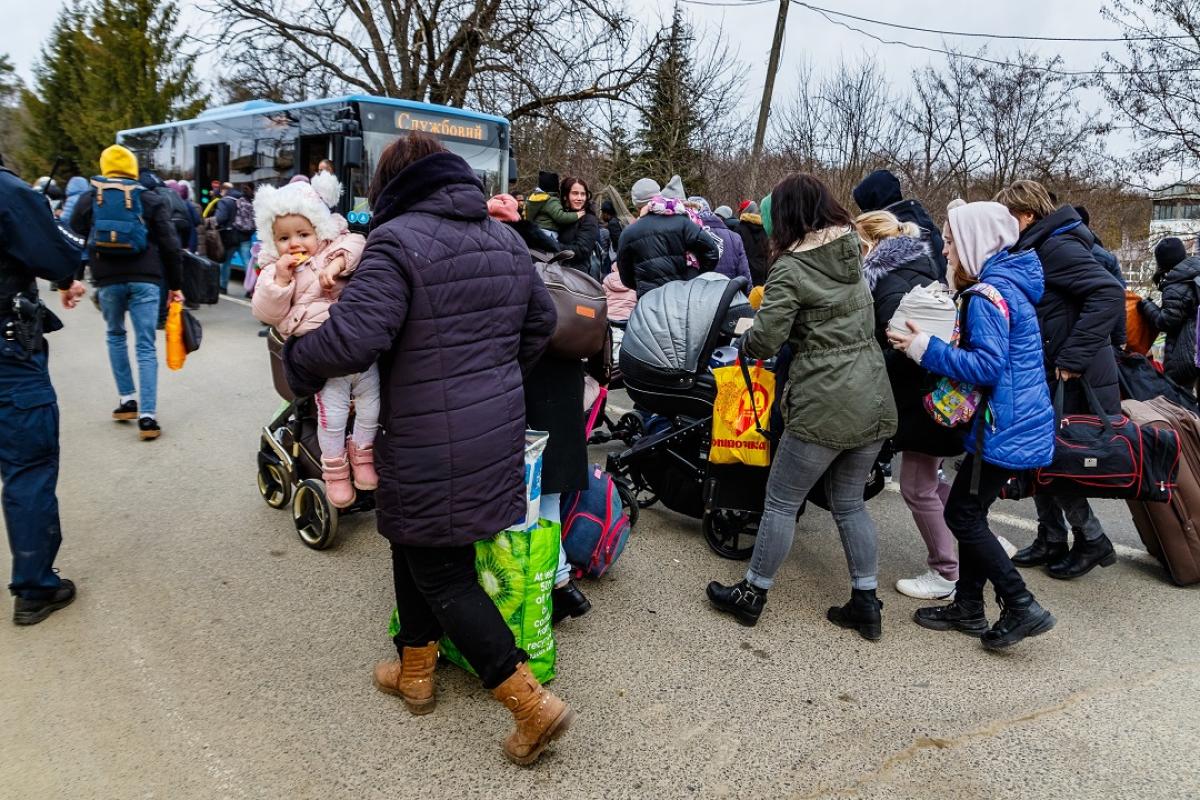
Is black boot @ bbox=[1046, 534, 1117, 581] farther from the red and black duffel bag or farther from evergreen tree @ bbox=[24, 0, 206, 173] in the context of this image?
evergreen tree @ bbox=[24, 0, 206, 173]

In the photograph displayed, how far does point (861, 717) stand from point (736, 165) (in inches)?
790

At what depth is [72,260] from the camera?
10.7 feet

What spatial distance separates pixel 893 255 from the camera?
12.4 ft

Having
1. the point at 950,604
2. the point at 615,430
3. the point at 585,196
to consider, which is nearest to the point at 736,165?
the point at 585,196

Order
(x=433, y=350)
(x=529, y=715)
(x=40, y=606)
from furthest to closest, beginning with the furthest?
1. (x=40, y=606)
2. (x=529, y=715)
3. (x=433, y=350)

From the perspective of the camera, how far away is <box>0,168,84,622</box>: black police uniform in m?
3.12

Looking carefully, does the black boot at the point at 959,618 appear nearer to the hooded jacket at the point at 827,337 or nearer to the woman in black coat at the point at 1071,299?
the hooded jacket at the point at 827,337

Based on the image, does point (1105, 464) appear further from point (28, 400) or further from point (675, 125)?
point (675, 125)

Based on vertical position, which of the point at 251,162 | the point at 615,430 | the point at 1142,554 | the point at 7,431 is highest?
the point at 251,162

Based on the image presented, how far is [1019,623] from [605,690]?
5.77 feet

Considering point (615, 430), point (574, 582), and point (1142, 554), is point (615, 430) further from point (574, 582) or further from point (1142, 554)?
point (1142, 554)

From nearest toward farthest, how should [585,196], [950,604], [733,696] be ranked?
[733,696] < [950,604] < [585,196]

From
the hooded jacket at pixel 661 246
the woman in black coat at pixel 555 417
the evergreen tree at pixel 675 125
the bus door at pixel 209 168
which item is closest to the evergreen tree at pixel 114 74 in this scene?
the bus door at pixel 209 168

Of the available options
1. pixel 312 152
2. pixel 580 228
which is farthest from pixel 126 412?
pixel 312 152
